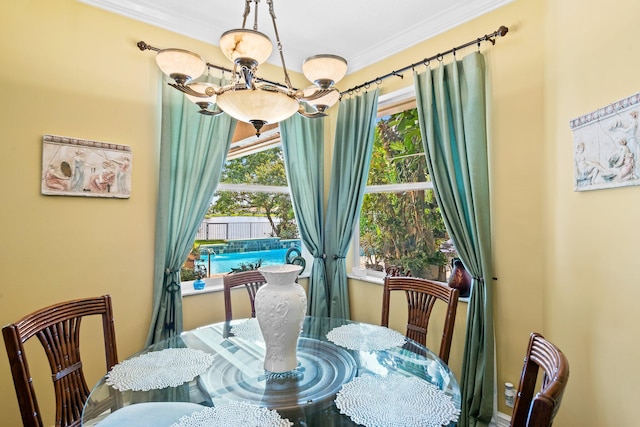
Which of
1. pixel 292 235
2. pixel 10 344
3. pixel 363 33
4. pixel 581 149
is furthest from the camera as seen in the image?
pixel 292 235

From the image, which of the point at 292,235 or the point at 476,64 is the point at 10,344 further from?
the point at 476,64

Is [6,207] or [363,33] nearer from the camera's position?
[6,207]

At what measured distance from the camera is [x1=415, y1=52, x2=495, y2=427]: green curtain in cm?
202

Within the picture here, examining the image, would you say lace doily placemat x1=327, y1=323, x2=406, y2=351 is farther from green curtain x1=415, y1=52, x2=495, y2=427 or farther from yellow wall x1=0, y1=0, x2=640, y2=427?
yellow wall x1=0, y1=0, x2=640, y2=427

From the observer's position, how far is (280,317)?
134 cm

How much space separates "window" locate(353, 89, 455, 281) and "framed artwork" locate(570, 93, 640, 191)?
3.49ft

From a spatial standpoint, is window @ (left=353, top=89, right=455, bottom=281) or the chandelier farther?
window @ (left=353, top=89, right=455, bottom=281)

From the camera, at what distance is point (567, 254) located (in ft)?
5.41

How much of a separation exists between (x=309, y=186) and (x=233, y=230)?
78 cm

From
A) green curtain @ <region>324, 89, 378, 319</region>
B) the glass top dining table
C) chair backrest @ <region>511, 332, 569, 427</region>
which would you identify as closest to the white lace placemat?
the glass top dining table

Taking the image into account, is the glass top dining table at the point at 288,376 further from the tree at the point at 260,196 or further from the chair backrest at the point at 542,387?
the tree at the point at 260,196

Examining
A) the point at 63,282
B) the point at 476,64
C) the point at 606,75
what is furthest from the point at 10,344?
the point at 476,64

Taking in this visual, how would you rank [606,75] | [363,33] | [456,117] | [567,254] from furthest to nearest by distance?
[363,33] < [456,117] < [567,254] < [606,75]

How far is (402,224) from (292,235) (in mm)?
1064
